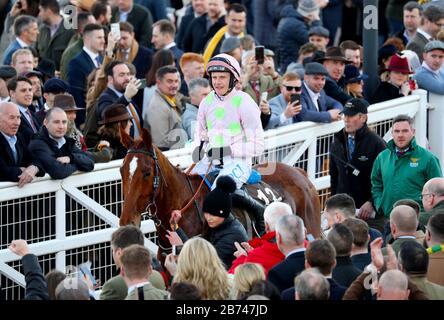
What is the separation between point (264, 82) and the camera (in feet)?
58.6

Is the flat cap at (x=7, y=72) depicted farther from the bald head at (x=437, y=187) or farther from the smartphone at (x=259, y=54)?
the bald head at (x=437, y=187)

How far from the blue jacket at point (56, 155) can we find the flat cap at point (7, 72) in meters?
Answer: 2.28

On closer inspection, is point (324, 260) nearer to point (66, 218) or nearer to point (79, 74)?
point (66, 218)

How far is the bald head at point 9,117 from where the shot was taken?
47.3 feet

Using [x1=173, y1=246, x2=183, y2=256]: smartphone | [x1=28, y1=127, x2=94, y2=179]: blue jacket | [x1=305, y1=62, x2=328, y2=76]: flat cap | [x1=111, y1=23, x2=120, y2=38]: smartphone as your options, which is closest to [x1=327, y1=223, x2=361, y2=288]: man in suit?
[x1=173, y1=246, x2=183, y2=256]: smartphone

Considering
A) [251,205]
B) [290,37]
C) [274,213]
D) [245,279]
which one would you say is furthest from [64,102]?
[290,37]

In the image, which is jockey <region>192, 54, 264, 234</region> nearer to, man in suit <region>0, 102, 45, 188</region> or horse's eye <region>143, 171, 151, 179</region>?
horse's eye <region>143, 171, 151, 179</region>

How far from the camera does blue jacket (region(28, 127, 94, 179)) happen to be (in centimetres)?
1448

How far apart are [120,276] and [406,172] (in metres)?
5.28

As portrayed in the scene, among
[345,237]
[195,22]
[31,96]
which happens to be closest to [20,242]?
[345,237]

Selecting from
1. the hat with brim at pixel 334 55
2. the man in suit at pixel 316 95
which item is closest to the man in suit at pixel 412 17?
the hat with brim at pixel 334 55

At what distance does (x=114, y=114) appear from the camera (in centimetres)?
1556

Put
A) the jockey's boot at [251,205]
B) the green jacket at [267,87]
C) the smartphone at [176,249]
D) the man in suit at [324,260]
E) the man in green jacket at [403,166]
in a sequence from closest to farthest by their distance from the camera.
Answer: the man in suit at [324,260]
the smartphone at [176,249]
the jockey's boot at [251,205]
the man in green jacket at [403,166]
the green jacket at [267,87]
